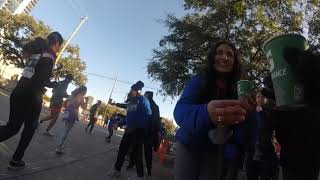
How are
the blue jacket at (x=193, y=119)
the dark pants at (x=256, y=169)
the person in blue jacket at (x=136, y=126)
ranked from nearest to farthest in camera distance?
1. the blue jacket at (x=193, y=119)
2. the dark pants at (x=256, y=169)
3. the person in blue jacket at (x=136, y=126)

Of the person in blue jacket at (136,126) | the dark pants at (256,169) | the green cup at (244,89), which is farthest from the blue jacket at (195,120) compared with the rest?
the person in blue jacket at (136,126)

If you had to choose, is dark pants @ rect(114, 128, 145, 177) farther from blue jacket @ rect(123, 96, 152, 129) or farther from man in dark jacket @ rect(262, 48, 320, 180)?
man in dark jacket @ rect(262, 48, 320, 180)

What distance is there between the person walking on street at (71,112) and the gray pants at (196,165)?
20.1ft

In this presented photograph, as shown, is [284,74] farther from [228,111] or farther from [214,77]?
[228,111]

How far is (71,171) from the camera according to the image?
20.9ft

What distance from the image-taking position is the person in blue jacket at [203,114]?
1862 millimetres

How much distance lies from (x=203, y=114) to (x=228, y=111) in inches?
7.3

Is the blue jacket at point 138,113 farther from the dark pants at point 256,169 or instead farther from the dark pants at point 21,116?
the dark pants at point 256,169

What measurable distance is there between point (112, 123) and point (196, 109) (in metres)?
16.3

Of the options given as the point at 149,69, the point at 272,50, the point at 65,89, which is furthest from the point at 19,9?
the point at 272,50

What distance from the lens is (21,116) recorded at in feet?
16.6

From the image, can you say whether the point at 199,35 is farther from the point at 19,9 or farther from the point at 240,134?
the point at 19,9

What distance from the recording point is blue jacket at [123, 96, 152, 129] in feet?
24.3

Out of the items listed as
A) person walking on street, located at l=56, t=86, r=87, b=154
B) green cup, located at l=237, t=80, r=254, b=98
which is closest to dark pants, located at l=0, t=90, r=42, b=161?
person walking on street, located at l=56, t=86, r=87, b=154
